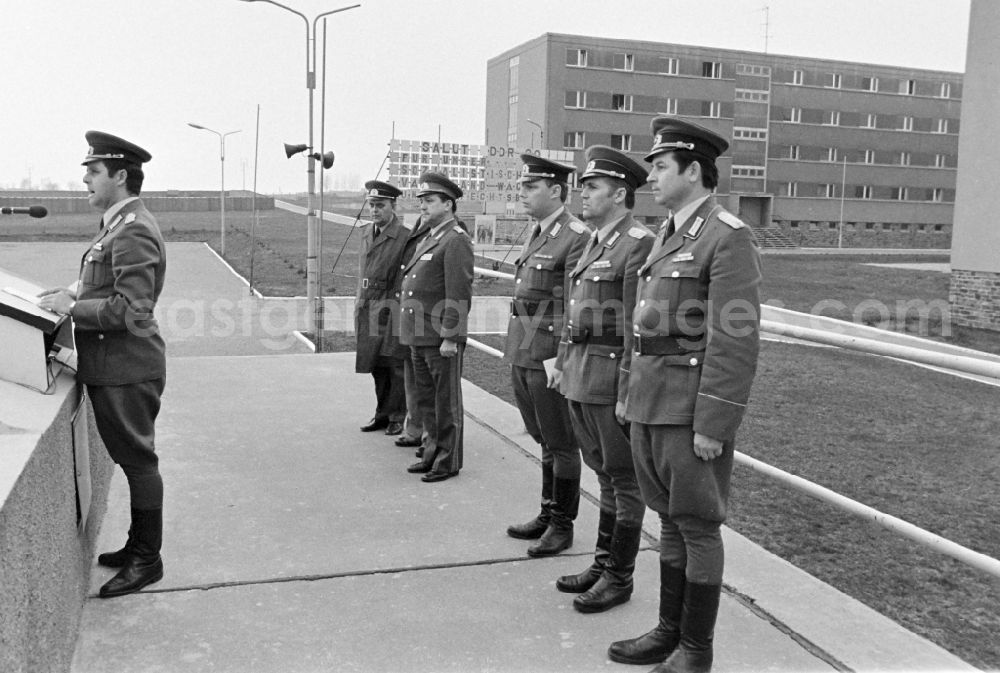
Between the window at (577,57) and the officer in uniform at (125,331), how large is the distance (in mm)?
60527

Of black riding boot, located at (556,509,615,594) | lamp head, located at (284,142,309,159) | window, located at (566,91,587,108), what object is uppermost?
window, located at (566,91,587,108)

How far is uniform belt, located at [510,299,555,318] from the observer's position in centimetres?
441

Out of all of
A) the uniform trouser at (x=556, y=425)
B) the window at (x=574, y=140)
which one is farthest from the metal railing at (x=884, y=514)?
the window at (x=574, y=140)

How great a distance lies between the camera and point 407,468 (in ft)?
18.6

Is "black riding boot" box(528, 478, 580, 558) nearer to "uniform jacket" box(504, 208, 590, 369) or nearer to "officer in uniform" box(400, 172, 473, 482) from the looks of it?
"uniform jacket" box(504, 208, 590, 369)

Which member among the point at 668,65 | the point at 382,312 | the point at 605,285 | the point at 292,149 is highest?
the point at 668,65

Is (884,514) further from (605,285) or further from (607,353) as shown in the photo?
(605,285)

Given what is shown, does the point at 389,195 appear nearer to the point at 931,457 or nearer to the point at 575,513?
the point at 575,513

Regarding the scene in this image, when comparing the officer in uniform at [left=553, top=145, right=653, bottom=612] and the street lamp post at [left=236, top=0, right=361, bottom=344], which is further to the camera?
the street lamp post at [left=236, top=0, right=361, bottom=344]

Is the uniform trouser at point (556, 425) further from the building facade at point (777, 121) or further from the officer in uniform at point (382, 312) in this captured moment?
the building facade at point (777, 121)

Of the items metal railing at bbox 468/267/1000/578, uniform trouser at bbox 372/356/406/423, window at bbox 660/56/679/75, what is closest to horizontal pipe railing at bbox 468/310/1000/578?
metal railing at bbox 468/267/1000/578

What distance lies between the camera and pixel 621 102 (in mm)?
63281

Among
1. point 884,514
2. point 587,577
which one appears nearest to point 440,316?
point 587,577

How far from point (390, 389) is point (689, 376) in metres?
3.88
